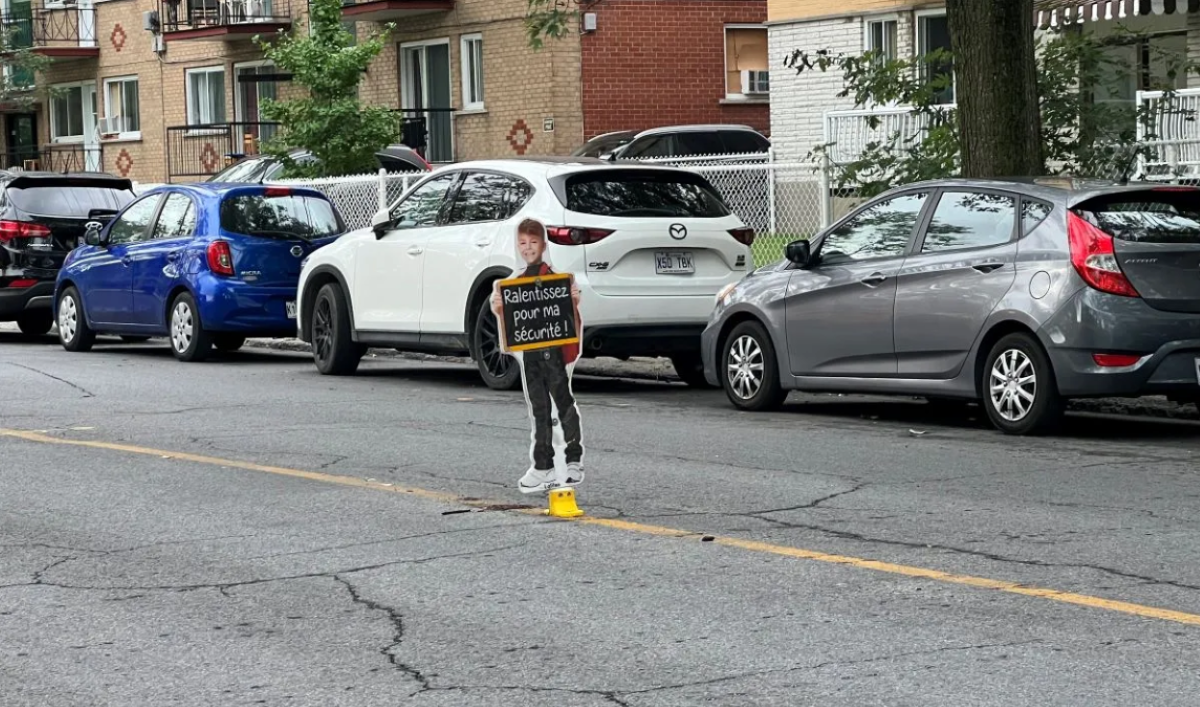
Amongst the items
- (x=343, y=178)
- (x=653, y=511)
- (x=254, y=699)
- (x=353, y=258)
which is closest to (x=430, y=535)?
(x=653, y=511)

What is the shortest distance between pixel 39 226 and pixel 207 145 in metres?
19.9

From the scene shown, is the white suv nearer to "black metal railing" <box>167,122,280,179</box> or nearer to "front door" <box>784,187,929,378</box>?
"front door" <box>784,187,929,378</box>

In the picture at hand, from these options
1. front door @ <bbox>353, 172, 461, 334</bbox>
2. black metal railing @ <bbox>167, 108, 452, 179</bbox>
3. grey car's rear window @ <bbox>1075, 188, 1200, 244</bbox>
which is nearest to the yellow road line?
grey car's rear window @ <bbox>1075, 188, 1200, 244</bbox>

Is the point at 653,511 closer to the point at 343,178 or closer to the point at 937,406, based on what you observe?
the point at 937,406

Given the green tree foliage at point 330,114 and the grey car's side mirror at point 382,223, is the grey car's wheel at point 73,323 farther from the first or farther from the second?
the grey car's side mirror at point 382,223

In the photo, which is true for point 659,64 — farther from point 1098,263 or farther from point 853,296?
point 1098,263

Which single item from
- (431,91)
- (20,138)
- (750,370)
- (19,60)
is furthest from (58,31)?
(750,370)

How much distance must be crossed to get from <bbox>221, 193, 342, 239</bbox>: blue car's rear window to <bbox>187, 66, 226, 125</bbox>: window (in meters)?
23.8

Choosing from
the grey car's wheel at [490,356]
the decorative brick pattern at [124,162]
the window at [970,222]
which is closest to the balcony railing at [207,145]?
the decorative brick pattern at [124,162]

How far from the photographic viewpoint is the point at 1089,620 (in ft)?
21.7

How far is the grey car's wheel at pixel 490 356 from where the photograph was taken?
49.4 ft

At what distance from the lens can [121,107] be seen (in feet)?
149

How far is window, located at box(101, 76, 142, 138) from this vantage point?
45.1m

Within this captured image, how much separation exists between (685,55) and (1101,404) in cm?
2240
